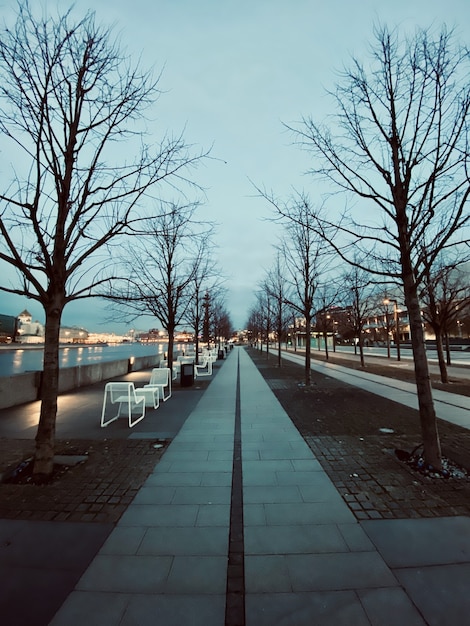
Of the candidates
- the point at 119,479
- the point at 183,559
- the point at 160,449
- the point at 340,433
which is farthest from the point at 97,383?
the point at 183,559

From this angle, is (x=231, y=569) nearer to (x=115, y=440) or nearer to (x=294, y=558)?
(x=294, y=558)

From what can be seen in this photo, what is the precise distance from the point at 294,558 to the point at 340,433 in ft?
13.5

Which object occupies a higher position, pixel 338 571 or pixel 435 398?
pixel 338 571

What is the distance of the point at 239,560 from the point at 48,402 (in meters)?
3.45

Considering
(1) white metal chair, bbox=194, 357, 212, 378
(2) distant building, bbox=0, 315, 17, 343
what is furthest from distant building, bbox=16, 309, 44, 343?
(1) white metal chair, bbox=194, 357, 212, 378

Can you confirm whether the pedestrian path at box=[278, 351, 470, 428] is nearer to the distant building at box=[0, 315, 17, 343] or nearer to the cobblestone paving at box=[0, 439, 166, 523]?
the cobblestone paving at box=[0, 439, 166, 523]

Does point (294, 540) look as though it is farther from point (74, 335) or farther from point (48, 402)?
point (74, 335)

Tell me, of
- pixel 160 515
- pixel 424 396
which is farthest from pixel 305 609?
pixel 424 396

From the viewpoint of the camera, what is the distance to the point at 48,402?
173 inches

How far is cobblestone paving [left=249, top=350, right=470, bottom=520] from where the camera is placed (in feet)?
11.6

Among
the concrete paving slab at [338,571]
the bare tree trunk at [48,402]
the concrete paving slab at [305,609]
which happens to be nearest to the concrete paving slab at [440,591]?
the concrete paving slab at [338,571]

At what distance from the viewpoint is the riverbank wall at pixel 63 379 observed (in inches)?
346

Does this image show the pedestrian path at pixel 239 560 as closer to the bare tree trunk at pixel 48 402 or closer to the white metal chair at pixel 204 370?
the bare tree trunk at pixel 48 402

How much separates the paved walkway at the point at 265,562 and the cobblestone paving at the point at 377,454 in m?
0.26
